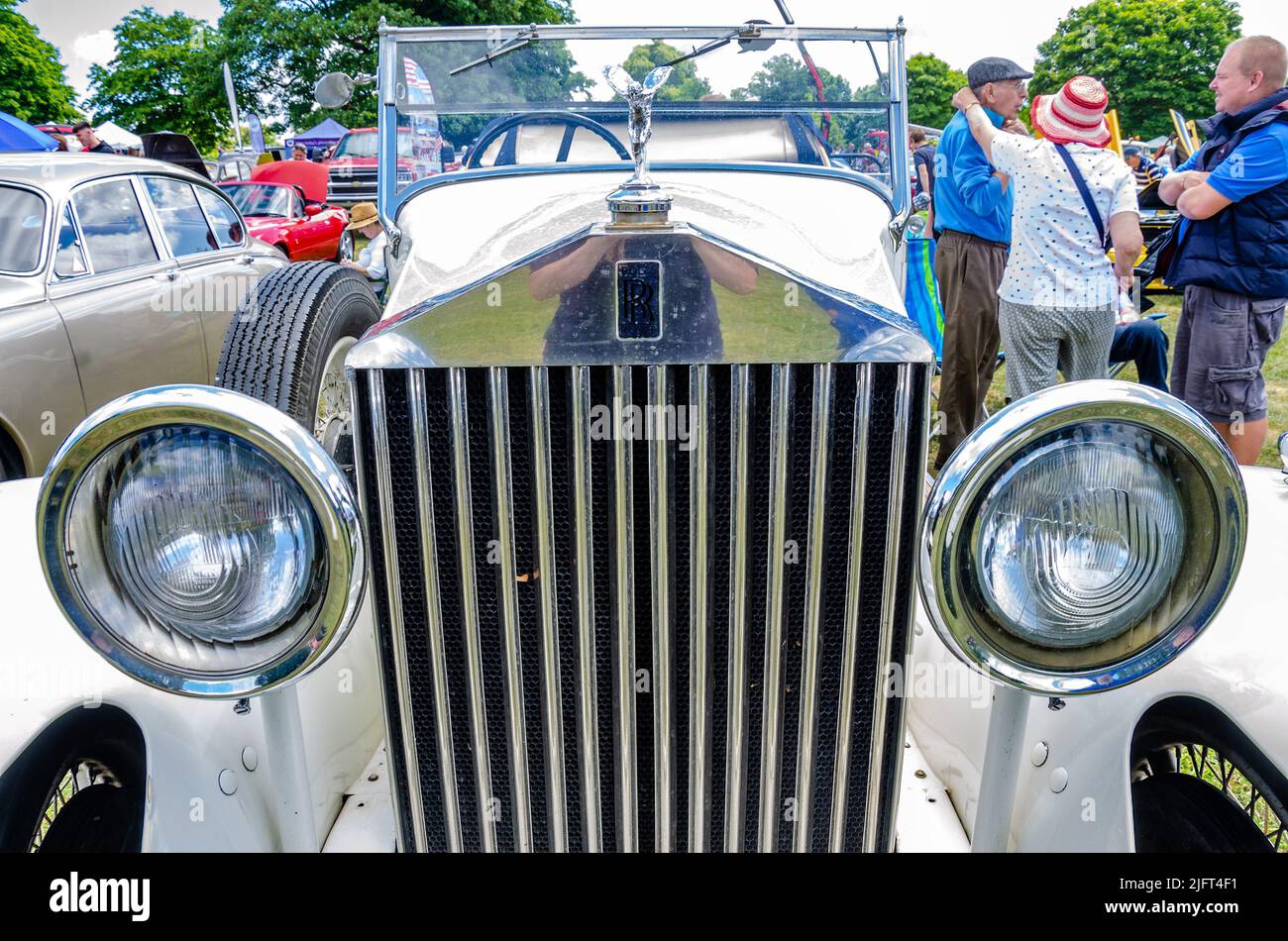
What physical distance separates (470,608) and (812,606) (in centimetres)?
51

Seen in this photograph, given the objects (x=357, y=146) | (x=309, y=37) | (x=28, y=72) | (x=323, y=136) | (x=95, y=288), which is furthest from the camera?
(x=28, y=72)

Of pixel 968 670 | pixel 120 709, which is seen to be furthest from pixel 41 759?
pixel 968 670

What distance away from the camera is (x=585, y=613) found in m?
1.42

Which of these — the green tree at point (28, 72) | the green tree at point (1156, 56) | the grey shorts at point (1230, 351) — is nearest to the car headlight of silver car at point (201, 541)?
the grey shorts at point (1230, 351)

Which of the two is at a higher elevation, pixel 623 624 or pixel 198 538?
pixel 198 538

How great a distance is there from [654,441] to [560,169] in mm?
1434

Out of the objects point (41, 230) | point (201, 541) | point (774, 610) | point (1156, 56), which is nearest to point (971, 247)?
point (774, 610)

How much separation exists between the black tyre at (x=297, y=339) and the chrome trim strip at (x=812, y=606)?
5.72ft

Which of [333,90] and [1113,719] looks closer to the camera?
[1113,719]

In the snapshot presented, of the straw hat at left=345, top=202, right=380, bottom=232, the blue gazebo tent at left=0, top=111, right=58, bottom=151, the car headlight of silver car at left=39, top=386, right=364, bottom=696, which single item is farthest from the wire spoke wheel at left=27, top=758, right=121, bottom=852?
the blue gazebo tent at left=0, top=111, right=58, bottom=151

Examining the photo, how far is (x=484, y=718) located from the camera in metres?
1.51

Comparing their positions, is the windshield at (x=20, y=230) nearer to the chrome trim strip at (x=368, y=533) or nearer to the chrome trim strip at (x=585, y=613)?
the chrome trim strip at (x=368, y=533)

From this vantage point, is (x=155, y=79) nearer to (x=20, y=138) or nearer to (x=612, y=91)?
(x=20, y=138)
